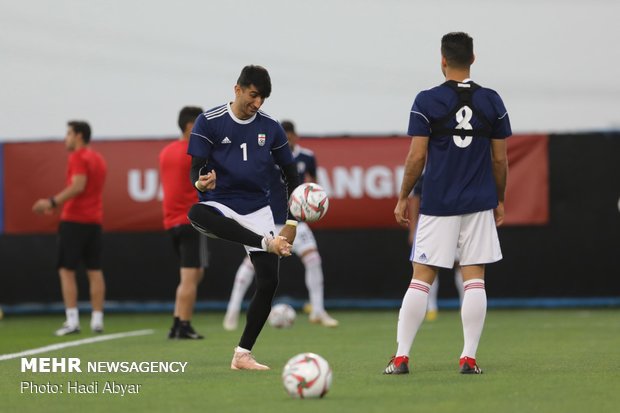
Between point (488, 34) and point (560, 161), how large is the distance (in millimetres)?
4956

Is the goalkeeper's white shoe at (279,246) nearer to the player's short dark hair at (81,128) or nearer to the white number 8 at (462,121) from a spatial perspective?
the white number 8 at (462,121)

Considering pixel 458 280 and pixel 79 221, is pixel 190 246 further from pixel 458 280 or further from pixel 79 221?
pixel 458 280

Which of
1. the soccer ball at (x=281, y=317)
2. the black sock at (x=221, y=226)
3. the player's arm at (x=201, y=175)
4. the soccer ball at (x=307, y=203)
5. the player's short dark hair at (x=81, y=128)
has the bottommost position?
the soccer ball at (x=281, y=317)

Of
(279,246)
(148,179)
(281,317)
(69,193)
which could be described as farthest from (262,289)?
(148,179)

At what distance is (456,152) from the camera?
8.36 metres

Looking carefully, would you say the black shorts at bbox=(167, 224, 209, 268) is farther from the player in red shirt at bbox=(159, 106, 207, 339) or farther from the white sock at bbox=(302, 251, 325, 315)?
the white sock at bbox=(302, 251, 325, 315)

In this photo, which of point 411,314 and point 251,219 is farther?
point 251,219

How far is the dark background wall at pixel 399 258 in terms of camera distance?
1770 centimetres

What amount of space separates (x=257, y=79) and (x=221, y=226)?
3.42 ft

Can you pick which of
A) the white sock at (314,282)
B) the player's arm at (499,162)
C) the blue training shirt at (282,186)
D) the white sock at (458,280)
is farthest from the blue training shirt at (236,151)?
the white sock at (458,280)

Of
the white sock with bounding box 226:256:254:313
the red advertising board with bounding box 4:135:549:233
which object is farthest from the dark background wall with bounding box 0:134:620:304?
the white sock with bounding box 226:256:254:313

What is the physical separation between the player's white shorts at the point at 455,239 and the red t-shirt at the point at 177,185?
4.35m

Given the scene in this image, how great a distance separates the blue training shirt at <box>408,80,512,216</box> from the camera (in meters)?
8.31

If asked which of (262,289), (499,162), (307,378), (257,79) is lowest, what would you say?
(307,378)
